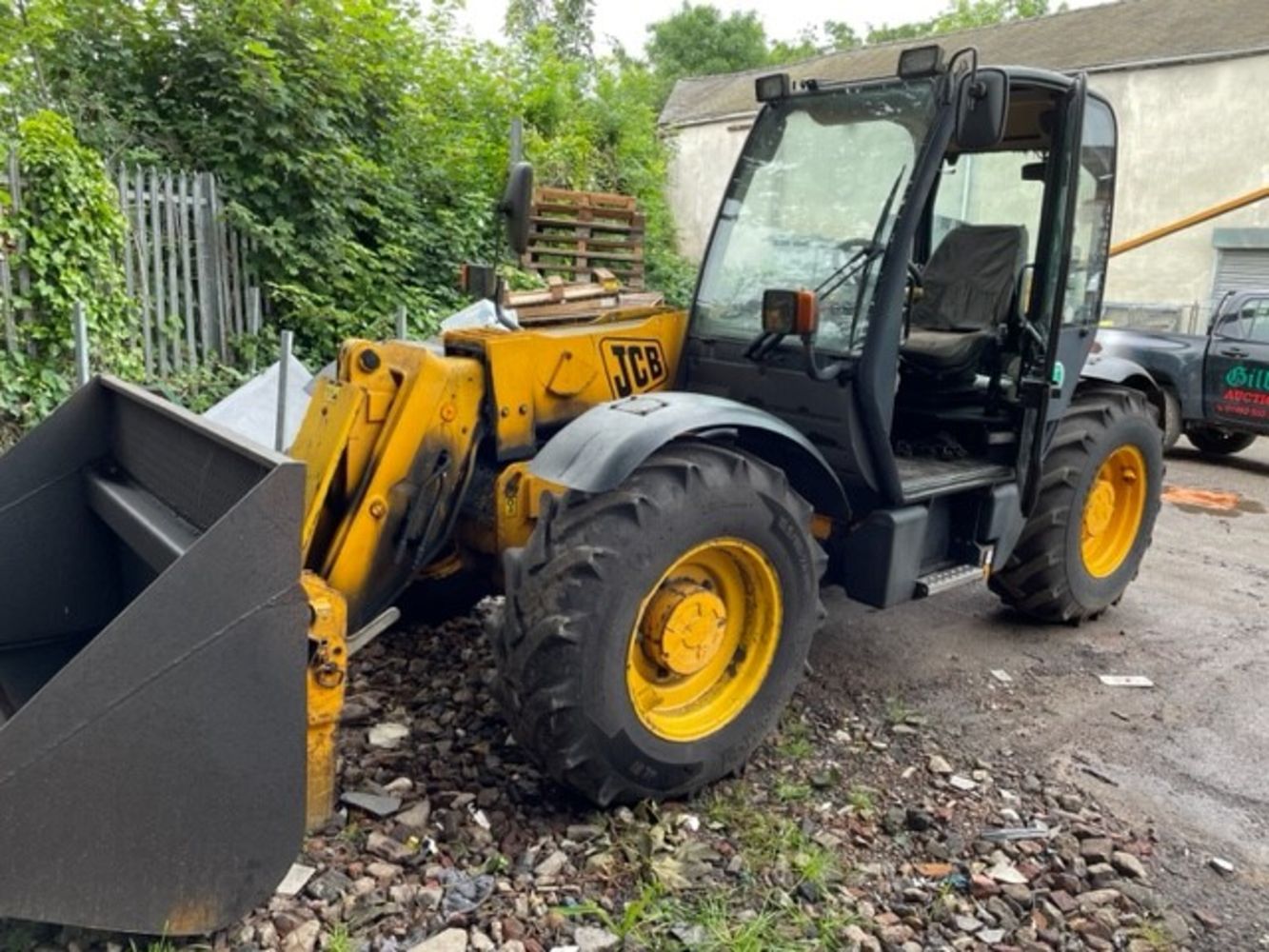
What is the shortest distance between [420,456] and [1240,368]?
866cm

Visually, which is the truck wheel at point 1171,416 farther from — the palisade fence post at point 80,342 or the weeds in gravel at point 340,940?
the weeds in gravel at point 340,940

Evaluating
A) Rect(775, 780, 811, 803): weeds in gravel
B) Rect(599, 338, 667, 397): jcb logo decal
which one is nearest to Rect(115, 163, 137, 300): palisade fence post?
Rect(599, 338, 667, 397): jcb logo decal

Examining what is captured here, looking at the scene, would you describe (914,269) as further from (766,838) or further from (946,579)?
(766,838)

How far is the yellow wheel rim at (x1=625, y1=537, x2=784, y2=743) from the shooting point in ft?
9.64

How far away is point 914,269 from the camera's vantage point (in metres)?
4.32

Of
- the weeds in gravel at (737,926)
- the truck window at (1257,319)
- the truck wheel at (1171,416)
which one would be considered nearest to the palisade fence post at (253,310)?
the weeds in gravel at (737,926)

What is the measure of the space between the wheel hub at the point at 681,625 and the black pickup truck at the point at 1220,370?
7327 millimetres

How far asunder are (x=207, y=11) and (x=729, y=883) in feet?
26.6

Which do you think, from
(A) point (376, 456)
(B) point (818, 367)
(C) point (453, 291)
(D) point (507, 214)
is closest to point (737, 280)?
(B) point (818, 367)

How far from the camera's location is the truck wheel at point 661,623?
264 cm

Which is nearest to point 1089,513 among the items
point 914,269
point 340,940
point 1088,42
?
point 914,269

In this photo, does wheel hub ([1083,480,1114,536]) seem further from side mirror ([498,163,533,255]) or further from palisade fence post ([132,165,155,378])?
palisade fence post ([132,165,155,378])

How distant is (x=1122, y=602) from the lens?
520 cm

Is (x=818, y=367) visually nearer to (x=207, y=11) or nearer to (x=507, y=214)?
(x=507, y=214)
